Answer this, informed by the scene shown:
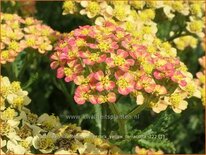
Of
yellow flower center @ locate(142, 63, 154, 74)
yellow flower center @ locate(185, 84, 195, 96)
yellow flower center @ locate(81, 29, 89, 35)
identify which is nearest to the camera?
yellow flower center @ locate(142, 63, 154, 74)

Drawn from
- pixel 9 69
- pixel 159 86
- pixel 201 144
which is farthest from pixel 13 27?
pixel 201 144

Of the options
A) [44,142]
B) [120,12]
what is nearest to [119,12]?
[120,12]

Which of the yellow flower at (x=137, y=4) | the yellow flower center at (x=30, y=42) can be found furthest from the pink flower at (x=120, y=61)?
the yellow flower at (x=137, y=4)

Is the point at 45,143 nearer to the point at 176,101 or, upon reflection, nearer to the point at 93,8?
the point at 176,101

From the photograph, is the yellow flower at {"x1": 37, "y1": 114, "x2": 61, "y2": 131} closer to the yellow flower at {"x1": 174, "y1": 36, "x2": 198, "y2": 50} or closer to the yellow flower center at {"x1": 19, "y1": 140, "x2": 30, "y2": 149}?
the yellow flower center at {"x1": 19, "y1": 140, "x2": 30, "y2": 149}

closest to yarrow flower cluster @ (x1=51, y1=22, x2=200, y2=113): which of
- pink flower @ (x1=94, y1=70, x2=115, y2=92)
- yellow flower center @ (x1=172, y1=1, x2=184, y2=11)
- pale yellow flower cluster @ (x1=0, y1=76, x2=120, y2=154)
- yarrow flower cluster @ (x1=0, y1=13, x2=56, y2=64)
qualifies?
pink flower @ (x1=94, y1=70, x2=115, y2=92)

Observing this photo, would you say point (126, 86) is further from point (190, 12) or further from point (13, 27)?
point (190, 12)
